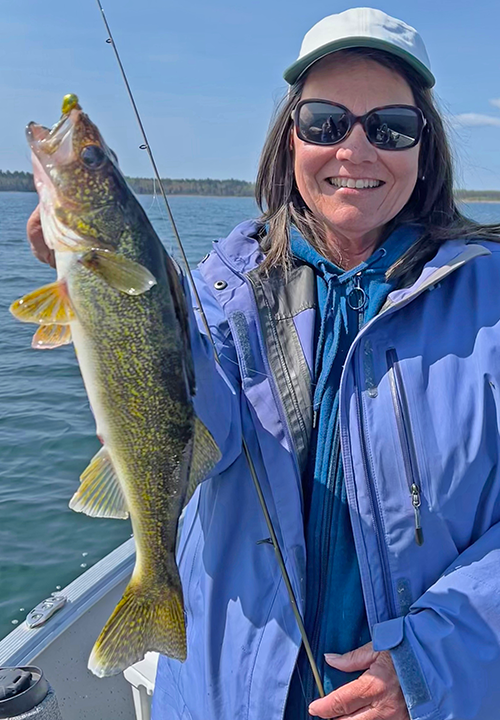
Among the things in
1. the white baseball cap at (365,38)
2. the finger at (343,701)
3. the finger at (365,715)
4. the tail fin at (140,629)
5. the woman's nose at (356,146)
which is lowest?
the finger at (365,715)

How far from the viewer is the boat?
3379 millimetres

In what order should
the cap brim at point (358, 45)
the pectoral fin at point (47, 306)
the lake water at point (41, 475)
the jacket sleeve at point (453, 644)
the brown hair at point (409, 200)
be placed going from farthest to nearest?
the lake water at point (41, 475) < the brown hair at point (409, 200) < the cap brim at point (358, 45) < the jacket sleeve at point (453, 644) < the pectoral fin at point (47, 306)

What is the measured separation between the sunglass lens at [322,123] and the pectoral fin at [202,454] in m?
1.08

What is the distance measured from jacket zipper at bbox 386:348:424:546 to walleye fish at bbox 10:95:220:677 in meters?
0.58

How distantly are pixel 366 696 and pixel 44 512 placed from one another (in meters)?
5.32

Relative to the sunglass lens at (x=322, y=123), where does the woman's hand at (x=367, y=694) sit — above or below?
below

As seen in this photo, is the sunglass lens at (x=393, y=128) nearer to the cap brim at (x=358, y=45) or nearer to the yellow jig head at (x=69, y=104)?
the cap brim at (x=358, y=45)

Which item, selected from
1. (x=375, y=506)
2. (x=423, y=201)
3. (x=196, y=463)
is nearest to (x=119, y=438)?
(x=196, y=463)

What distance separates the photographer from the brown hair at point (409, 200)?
2.40 metres

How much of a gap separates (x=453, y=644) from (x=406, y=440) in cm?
61

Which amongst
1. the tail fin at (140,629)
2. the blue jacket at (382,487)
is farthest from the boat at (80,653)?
the tail fin at (140,629)

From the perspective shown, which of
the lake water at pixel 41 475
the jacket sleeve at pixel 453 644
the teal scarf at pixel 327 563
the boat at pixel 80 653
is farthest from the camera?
the lake water at pixel 41 475

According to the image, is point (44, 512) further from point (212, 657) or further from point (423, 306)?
point (423, 306)

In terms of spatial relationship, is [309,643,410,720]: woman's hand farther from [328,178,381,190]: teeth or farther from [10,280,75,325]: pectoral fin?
[328,178,381,190]: teeth
